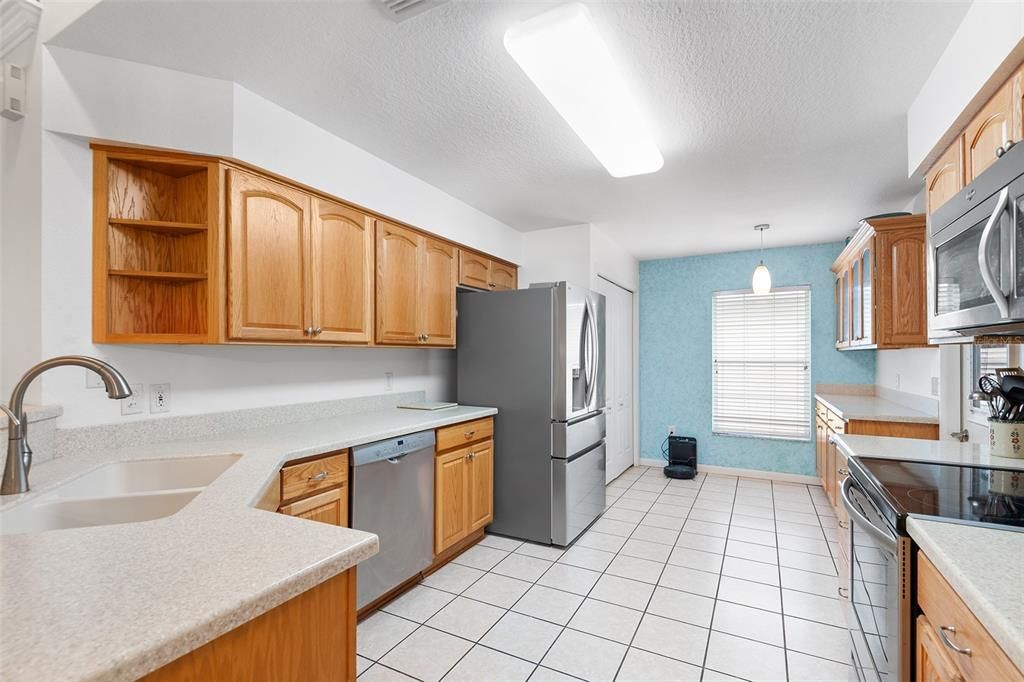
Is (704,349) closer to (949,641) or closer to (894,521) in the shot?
(894,521)

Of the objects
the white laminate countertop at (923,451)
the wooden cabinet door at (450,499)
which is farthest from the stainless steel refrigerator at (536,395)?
the white laminate countertop at (923,451)

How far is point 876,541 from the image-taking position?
148 centimetres

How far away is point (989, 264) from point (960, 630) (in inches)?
37.2

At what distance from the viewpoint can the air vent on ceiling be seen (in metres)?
1.53

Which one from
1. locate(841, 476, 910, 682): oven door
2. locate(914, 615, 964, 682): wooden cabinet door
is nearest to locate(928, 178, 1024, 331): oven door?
locate(841, 476, 910, 682): oven door

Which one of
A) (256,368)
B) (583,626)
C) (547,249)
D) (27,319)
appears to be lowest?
(583,626)

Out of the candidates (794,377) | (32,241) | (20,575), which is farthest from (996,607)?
(794,377)

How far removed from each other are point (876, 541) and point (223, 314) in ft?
8.35

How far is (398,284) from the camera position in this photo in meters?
3.00

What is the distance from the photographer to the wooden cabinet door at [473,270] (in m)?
3.66

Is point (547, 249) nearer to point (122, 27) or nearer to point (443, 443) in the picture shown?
point (443, 443)

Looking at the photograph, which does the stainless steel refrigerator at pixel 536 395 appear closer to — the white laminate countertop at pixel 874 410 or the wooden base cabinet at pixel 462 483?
the wooden base cabinet at pixel 462 483

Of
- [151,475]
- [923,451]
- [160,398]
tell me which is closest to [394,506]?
[151,475]

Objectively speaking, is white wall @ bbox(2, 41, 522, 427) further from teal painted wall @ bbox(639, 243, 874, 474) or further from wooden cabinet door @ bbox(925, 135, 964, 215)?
teal painted wall @ bbox(639, 243, 874, 474)
